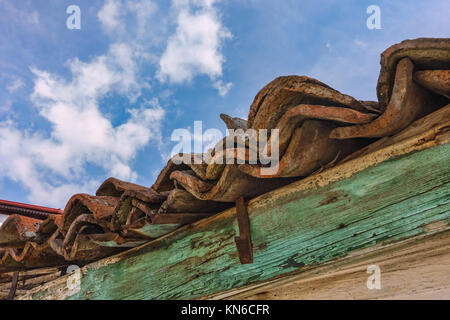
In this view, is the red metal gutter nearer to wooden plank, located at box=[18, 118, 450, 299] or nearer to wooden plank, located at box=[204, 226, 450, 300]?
wooden plank, located at box=[18, 118, 450, 299]

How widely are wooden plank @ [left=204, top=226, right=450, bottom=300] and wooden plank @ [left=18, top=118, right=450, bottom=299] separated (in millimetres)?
52

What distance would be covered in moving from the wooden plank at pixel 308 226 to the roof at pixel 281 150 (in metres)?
0.07

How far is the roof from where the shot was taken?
1.12 meters

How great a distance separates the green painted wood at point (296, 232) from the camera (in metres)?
1.22

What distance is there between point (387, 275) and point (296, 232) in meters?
0.39

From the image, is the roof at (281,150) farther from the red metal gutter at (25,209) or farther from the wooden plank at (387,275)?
the red metal gutter at (25,209)

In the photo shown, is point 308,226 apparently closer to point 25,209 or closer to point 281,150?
point 281,150

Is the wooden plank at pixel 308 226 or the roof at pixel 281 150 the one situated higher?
the roof at pixel 281 150

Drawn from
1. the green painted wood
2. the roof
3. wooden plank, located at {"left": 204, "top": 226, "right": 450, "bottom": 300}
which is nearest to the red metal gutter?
→ the roof

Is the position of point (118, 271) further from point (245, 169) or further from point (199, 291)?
point (245, 169)

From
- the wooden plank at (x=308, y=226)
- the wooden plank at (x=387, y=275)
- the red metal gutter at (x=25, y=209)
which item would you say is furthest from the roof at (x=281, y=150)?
the red metal gutter at (x=25, y=209)

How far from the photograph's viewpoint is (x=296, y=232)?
4.94ft

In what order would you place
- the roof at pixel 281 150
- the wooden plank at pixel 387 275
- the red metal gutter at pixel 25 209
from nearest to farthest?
the roof at pixel 281 150 < the wooden plank at pixel 387 275 < the red metal gutter at pixel 25 209

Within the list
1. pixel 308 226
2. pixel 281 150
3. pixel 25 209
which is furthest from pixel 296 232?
pixel 25 209
